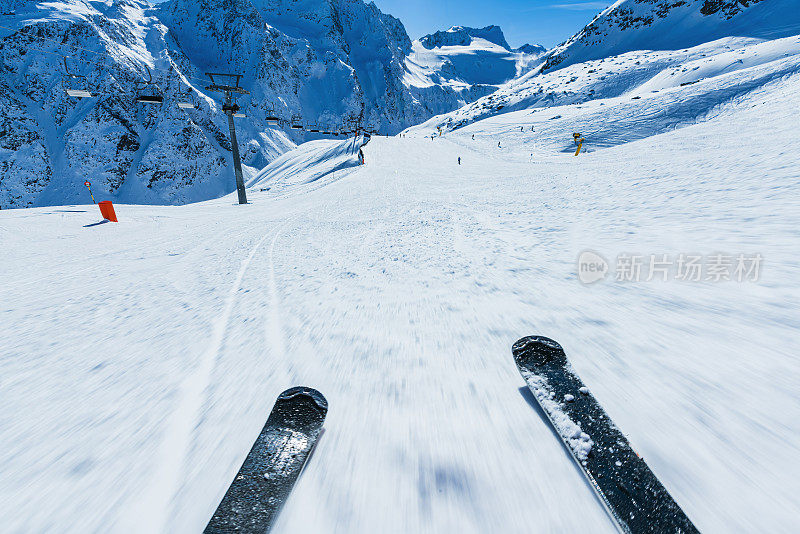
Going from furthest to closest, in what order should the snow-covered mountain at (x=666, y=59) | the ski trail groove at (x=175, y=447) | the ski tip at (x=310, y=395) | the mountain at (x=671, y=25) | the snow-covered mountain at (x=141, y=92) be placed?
the snow-covered mountain at (x=141, y=92)
the mountain at (x=671, y=25)
the snow-covered mountain at (x=666, y=59)
the ski tip at (x=310, y=395)
the ski trail groove at (x=175, y=447)

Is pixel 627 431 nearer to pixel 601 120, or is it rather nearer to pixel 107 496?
pixel 107 496

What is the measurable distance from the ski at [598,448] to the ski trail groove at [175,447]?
1.83 m

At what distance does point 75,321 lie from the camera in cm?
334

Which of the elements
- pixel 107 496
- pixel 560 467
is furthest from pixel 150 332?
pixel 560 467

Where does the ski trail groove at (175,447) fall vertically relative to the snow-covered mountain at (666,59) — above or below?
below

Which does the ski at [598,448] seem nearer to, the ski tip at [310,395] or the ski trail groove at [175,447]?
the ski tip at [310,395]

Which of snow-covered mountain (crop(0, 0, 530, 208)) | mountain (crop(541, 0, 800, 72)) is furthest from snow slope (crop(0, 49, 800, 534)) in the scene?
mountain (crop(541, 0, 800, 72))

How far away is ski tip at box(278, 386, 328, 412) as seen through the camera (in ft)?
6.16

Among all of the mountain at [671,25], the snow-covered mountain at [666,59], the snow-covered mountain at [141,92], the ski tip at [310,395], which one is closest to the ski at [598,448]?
the ski tip at [310,395]

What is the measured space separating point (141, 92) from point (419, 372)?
135 metres

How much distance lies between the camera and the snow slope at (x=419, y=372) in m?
1.41

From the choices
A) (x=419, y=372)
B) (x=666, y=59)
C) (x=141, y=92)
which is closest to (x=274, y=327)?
(x=419, y=372)

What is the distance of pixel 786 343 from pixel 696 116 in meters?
28.1

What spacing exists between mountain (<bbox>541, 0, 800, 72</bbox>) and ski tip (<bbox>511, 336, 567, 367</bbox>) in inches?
4347
